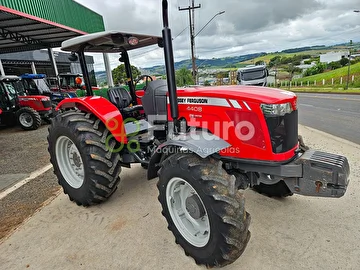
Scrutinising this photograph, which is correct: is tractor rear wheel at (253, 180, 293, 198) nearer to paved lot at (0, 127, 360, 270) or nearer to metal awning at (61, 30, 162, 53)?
paved lot at (0, 127, 360, 270)

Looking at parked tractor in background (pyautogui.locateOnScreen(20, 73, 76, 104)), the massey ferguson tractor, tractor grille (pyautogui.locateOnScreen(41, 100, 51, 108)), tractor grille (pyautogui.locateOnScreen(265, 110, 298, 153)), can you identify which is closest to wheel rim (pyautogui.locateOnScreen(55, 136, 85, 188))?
the massey ferguson tractor

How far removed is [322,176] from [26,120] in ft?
33.9

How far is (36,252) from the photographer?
2523 millimetres

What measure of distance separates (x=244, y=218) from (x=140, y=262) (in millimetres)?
1061

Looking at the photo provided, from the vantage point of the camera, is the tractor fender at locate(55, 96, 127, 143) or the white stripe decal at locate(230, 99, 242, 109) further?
the tractor fender at locate(55, 96, 127, 143)

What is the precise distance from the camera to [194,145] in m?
2.12

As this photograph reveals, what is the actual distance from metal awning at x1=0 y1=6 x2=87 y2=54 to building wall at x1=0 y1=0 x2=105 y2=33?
0.29 m

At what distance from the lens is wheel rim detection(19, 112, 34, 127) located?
9.42 m

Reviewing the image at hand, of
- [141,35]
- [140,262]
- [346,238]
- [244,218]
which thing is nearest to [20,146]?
[141,35]

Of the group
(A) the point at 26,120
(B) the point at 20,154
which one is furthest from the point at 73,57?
(A) the point at 26,120

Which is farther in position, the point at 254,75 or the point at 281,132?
the point at 254,75

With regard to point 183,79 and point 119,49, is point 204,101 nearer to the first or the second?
point 119,49

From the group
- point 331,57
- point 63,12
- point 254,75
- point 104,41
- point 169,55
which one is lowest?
point 331,57

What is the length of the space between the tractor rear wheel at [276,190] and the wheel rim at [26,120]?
910cm
